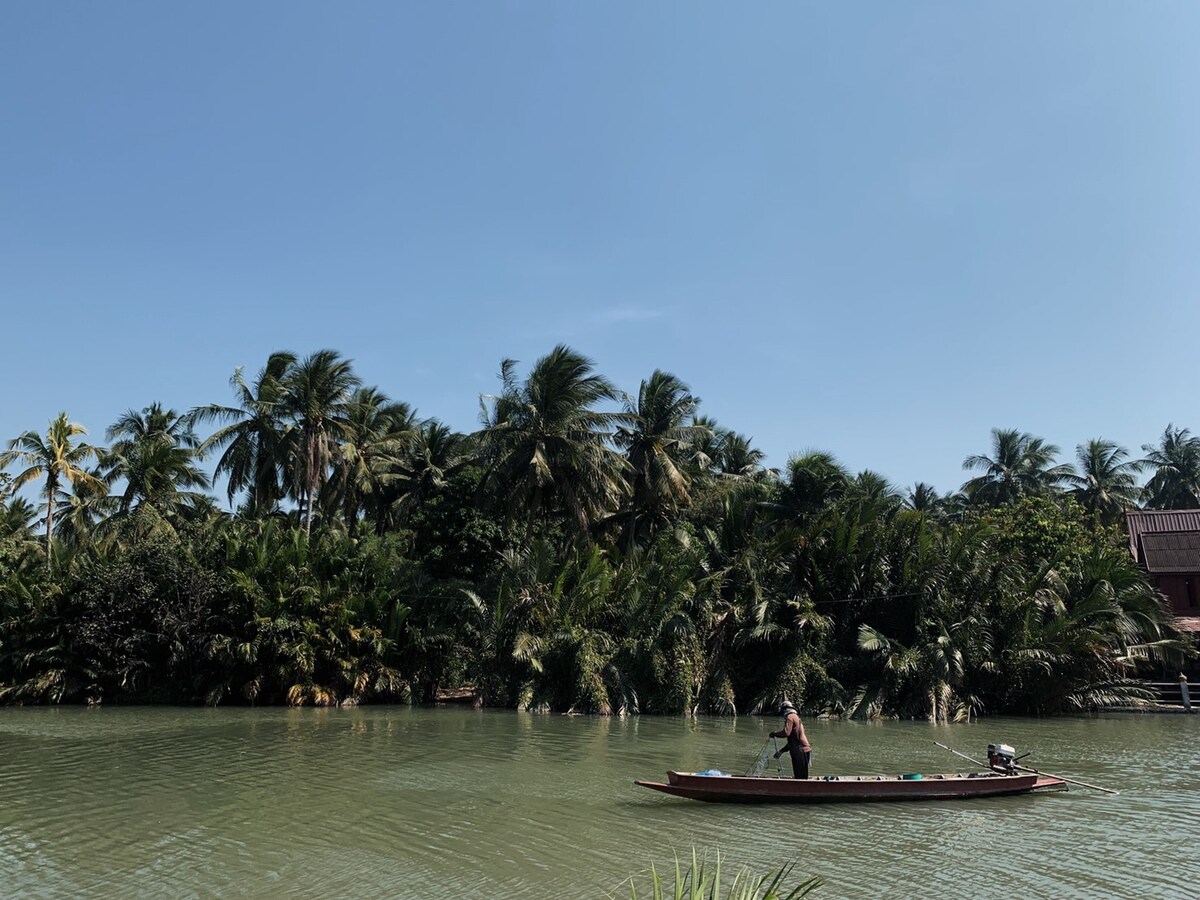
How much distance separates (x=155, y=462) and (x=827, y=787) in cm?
3456

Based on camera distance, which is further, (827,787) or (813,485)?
(813,485)

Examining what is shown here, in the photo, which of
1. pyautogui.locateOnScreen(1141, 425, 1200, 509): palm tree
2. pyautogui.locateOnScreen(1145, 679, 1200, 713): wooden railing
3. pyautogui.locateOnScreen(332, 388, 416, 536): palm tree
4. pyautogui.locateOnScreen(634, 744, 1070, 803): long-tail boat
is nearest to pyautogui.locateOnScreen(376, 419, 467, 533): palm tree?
pyautogui.locateOnScreen(332, 388, 416, 536): palm tree

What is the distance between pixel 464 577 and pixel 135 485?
15097mm

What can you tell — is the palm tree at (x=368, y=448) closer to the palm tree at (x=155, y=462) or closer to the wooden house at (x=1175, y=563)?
the palm tree at (x=155, y=462)

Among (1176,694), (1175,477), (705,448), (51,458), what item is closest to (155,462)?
(51,458)

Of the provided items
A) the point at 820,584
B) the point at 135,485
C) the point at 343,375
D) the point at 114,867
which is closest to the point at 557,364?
the point at 343,375

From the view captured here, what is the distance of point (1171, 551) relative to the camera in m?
38.9

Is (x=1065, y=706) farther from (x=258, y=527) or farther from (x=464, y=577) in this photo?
(x=258, y=527)

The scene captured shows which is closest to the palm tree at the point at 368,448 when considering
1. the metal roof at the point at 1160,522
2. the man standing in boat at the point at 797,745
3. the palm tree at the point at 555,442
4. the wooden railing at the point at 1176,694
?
the palm tree at the point at 555,442

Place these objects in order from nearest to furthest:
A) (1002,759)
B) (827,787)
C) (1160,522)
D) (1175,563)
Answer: (827,787) → (1002,759) → (1175,563) → (1160,522)

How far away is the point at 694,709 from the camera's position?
27.7 metres

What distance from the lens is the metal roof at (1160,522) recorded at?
138ft

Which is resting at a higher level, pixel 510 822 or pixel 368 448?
pixel 368 448

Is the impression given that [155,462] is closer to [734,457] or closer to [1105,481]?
[734,457]
